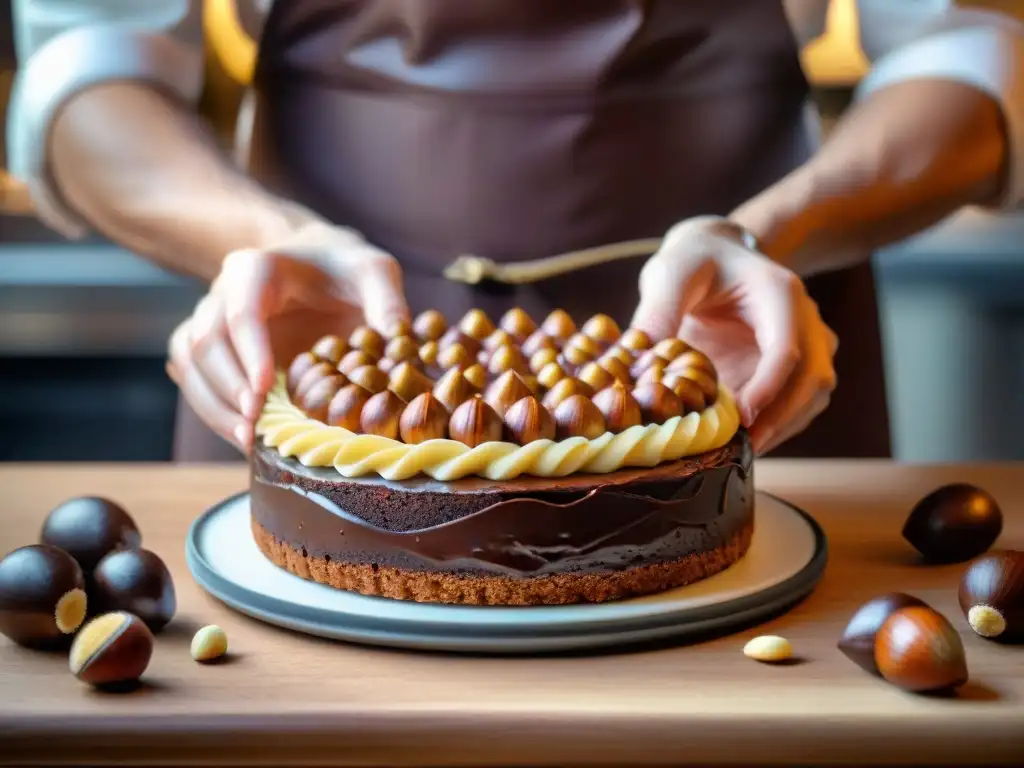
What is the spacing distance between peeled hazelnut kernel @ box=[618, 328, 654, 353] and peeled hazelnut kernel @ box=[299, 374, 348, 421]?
275 mm

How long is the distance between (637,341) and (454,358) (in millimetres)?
174

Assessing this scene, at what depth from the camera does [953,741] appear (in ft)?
2.51

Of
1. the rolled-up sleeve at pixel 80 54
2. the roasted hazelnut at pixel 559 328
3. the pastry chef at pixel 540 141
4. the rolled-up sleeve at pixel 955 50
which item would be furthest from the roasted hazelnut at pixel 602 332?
the rolled-up sleeve at pixel 80 54

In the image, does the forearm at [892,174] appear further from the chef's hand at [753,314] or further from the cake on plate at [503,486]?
the cake on plate at [503,486]

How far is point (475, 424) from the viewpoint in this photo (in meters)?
0.94

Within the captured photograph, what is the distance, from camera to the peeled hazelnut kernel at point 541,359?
3.66 feet

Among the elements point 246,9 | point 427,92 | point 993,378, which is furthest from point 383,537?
point 993,378

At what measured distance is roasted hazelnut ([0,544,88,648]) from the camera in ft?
2.84

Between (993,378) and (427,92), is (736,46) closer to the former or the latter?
(427,92)

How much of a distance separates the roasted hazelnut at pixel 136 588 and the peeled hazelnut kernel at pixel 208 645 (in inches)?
1.9

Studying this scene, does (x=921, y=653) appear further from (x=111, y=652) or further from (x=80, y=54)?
(x=80, y=54)

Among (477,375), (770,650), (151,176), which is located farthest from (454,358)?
(151,176)

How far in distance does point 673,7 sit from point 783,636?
0.97 meters

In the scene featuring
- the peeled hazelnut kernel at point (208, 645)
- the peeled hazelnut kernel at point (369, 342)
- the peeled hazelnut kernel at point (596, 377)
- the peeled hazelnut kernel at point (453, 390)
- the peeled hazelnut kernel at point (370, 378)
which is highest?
the peeled hazelnut kernel at point (453, 390)
